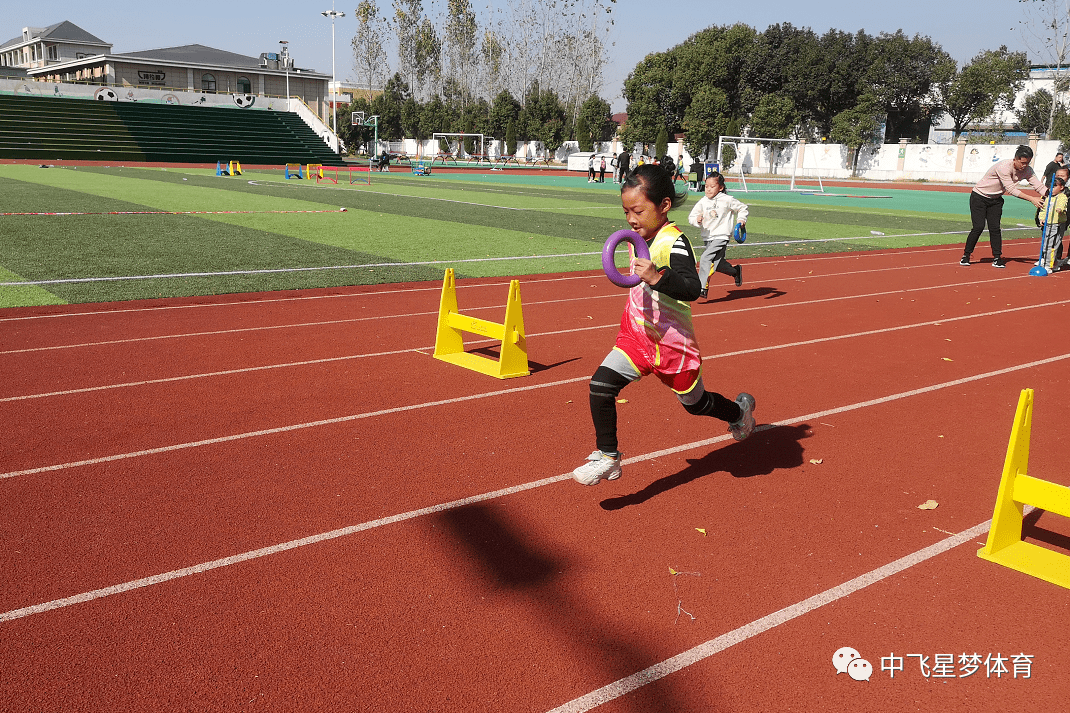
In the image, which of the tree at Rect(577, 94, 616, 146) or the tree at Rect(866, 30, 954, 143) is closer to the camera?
the tree at Rect(866, 30, 954, 143)

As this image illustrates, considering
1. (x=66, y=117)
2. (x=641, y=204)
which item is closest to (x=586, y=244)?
(x=641, y=204)

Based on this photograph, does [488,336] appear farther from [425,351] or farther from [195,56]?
[195,56]

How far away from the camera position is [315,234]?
17.2m

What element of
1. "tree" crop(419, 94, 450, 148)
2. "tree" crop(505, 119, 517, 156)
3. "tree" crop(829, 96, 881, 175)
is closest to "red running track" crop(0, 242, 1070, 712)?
"tree" crop(829, 96, 881, 175)

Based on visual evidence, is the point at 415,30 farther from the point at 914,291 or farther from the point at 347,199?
the point at 914,291

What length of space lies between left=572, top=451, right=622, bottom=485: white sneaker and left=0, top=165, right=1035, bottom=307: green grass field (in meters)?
7.65

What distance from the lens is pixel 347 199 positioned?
→ 90.3 ft

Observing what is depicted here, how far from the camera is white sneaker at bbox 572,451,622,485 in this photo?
4.58 m

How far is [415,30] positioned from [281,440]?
117699 millimetres

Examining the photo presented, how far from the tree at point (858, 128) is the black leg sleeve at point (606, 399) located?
69.1m

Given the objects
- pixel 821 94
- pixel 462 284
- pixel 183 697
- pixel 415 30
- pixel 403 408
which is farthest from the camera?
pixel 415 30

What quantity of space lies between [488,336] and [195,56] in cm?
9396

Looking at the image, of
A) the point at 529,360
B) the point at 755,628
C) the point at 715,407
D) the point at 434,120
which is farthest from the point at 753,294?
the point at 434,120

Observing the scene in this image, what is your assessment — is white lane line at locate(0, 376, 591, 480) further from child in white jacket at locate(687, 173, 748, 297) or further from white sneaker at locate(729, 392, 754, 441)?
child in white jacket at locate(687, 173, 748, 297)
